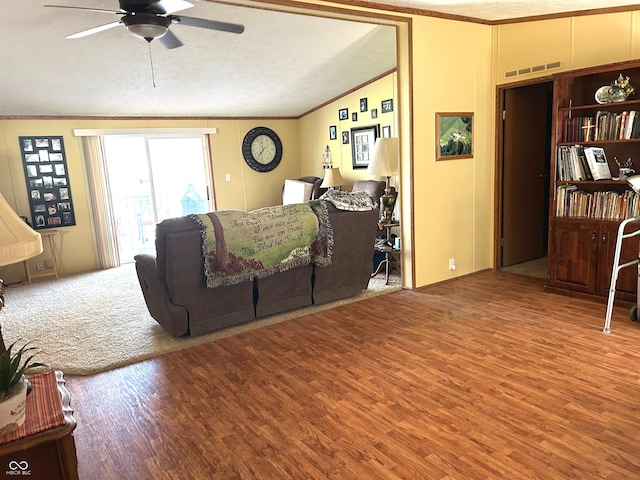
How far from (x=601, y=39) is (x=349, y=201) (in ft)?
8.56

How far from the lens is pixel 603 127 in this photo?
389 centimetres

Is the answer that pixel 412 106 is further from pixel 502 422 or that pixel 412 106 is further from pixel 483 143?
pixel 502 422

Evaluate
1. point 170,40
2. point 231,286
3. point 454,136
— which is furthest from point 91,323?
point 454,136

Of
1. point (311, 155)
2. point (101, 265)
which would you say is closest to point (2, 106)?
point (101, 265)

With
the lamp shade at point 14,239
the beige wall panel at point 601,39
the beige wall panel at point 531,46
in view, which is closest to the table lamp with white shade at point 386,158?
the beige wall panel at point 531,46

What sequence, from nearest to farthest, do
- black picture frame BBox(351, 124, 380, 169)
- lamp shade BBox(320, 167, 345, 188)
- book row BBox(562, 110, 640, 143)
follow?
1. book row BBox(562, 110, 640, 143)
2. black picture frame BBox(351, 124, 380, 169)
3. lamp shade BBox(320, 167, 345, 188)

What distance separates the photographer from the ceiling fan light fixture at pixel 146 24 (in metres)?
3.08

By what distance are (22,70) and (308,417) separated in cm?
445

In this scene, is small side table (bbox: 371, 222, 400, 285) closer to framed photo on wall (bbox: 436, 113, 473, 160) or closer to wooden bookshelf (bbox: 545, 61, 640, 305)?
framed photo on wall (bbox: 436, 113, 473, 160)

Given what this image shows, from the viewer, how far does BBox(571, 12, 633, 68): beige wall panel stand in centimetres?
387

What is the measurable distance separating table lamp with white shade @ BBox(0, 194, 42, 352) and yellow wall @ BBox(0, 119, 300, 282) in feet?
18.1

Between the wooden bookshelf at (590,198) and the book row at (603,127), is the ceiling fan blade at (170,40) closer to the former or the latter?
the wooden bookshelf at (590,198)

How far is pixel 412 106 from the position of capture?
435 cm

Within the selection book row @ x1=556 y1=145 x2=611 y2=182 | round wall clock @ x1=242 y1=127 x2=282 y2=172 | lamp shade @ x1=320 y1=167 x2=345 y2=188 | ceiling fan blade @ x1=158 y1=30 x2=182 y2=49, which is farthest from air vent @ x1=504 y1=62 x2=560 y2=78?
round wall clock @ x1=242 y1=127 x2=282 y2=172
